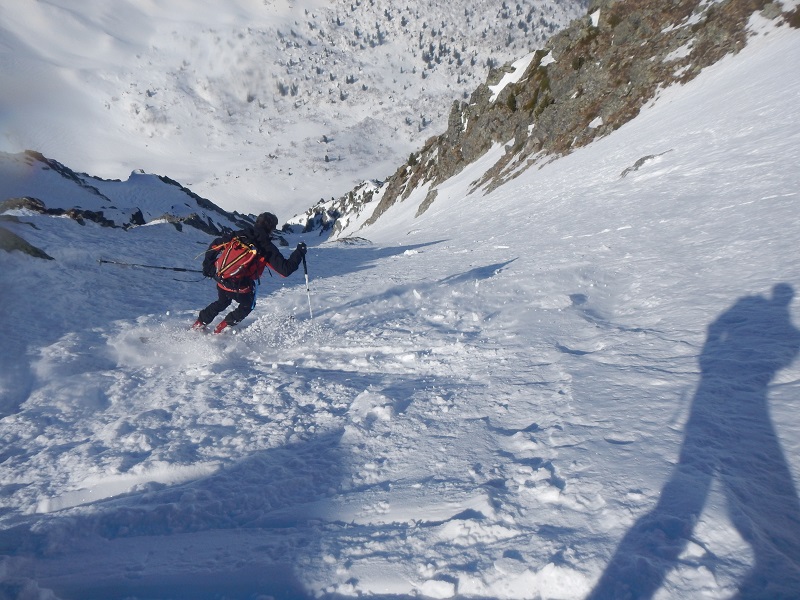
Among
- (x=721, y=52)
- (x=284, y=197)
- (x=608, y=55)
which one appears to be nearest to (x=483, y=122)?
(x=608, y=55)

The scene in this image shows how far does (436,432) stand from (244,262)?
4.20m

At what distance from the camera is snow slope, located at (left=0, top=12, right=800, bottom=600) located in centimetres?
260

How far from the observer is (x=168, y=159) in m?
104

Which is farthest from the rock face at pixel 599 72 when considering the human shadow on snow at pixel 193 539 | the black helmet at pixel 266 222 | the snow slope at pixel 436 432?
the human shadow on snow at pixel 193 539

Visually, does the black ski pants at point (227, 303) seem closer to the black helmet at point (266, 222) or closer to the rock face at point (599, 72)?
the black helmet at point (266, 222)

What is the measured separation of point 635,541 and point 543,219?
40.7 feet

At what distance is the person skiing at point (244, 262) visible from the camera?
268 inches

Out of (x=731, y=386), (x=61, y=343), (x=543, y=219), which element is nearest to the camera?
(x=731, y=386)

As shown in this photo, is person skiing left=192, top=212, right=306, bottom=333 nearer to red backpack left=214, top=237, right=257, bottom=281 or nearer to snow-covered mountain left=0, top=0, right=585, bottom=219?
red backpack left=214, top=237, right=257, bottom=281

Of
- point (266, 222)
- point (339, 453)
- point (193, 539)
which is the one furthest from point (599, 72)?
point (193, 539)

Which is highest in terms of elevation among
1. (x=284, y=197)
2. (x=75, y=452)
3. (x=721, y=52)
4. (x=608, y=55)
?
(x=284, y=197)

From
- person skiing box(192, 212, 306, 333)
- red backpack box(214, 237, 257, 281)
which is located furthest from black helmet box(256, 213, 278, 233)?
red backpack box(214, 237, 257, 281)

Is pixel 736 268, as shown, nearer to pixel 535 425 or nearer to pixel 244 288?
pixel 535 425

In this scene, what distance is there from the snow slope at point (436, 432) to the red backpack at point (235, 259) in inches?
39.4
